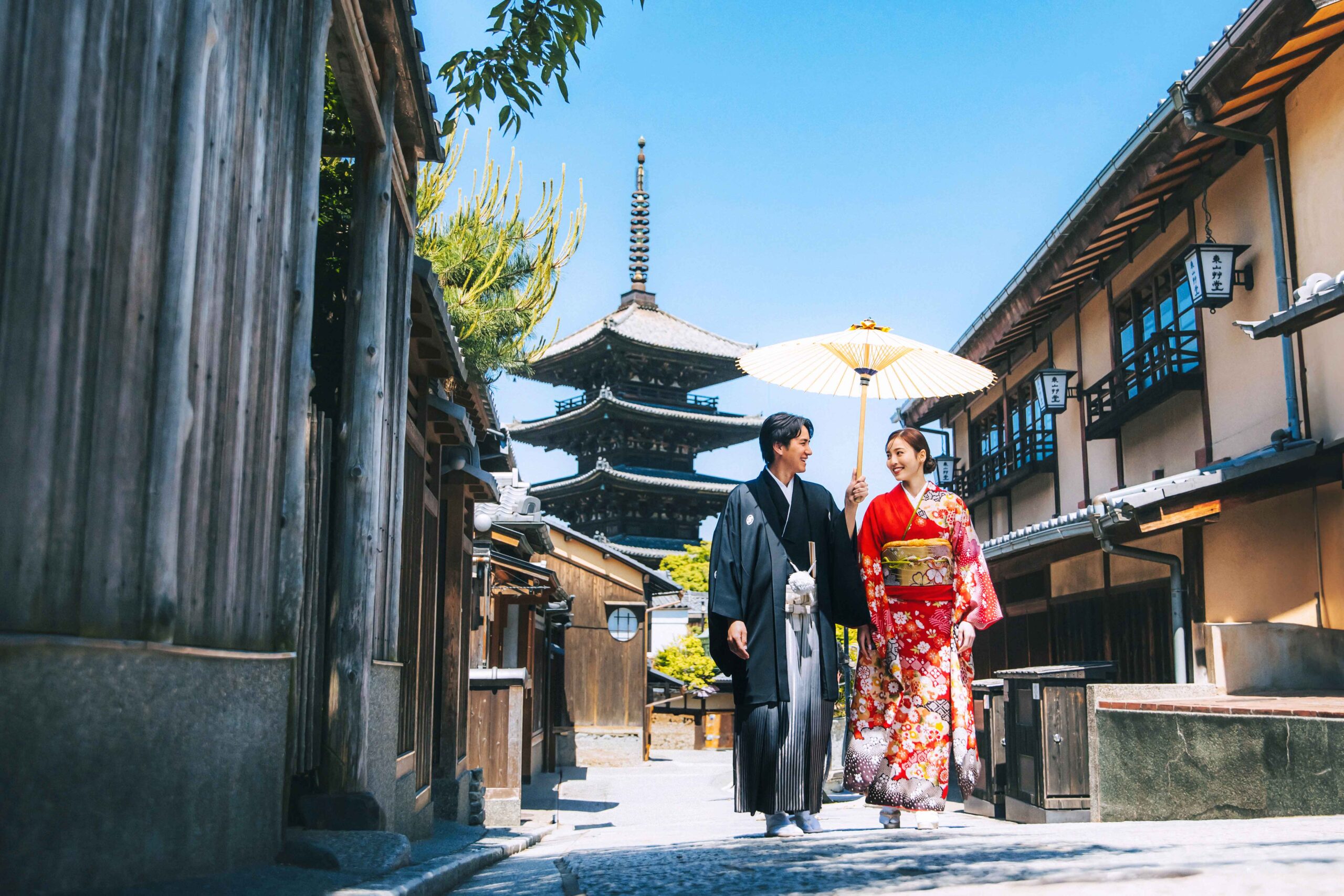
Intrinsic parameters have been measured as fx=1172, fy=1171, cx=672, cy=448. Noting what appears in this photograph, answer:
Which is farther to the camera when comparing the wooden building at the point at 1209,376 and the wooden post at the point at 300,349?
the wooden building at the point at 1209,376

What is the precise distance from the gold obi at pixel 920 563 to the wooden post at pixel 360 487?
255 cm

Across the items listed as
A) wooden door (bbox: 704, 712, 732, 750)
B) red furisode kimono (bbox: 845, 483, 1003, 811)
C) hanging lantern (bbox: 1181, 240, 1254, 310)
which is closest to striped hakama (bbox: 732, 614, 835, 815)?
red furisode kimono (bbox: 845, 483, 1003, 811)

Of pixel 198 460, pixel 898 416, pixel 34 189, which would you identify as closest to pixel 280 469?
pixel 198 460

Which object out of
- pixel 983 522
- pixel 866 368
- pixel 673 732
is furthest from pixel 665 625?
pixel 866 368

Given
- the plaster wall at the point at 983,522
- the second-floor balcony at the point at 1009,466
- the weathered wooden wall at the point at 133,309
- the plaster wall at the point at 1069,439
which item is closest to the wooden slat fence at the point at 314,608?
the weathered wooden wall at the point at 133,309

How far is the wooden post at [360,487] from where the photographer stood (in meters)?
4.86

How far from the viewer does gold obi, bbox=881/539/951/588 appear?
5.86 m

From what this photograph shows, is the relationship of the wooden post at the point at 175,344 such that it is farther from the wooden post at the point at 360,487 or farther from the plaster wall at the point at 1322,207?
the plaster wall at the point at 1322,207

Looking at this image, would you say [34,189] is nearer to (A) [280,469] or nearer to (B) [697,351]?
(A) [280,469]

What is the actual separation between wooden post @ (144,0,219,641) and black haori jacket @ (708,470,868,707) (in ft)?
8.98

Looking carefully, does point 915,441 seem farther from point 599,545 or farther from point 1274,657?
point 599,545

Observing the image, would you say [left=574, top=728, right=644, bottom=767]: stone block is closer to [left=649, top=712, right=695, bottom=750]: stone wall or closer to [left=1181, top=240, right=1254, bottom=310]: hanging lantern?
[left=649, top=712, right=695, bottom=750]: stone wall

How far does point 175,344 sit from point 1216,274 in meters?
9.65

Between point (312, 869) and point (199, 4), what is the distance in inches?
101
